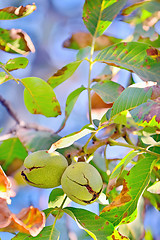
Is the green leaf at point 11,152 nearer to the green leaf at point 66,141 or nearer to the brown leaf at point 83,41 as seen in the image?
the green leaf at point 66,141

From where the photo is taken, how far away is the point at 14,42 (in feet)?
3.28

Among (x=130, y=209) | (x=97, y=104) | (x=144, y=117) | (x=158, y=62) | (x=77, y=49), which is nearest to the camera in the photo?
(x=144, y=117)

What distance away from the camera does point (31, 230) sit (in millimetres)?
638

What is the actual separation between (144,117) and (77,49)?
0.74m

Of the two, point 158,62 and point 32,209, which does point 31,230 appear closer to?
point 32,209

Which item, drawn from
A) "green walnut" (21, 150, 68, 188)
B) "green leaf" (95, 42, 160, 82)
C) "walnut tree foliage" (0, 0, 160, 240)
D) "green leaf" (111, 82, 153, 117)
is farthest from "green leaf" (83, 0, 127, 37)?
"green walnut" (21, 150, 68, 188)

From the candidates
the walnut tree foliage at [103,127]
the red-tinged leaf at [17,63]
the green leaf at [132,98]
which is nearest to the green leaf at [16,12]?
the walnut tree foliage at [103,127]

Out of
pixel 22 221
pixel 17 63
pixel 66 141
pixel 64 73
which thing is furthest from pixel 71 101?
pixel 22 221

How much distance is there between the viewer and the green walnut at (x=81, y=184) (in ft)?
2.33

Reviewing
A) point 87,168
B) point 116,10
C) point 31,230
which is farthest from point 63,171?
point 116,10

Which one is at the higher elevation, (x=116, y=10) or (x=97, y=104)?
(x=116, y=10)

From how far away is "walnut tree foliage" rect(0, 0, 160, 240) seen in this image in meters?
0.67

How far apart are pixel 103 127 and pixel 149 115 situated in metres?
0.13

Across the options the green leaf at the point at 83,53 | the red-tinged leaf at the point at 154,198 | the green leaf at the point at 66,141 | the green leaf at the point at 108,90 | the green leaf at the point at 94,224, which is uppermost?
the green leaf at the point at 66,141
